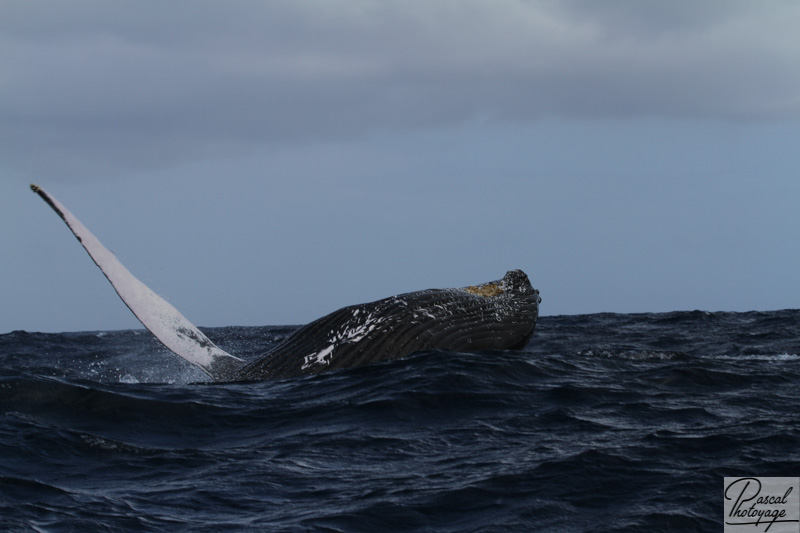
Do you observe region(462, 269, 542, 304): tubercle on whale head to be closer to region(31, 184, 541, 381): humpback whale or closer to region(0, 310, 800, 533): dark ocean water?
region(31, 184, 541, 381): humpback whale

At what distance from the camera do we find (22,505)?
662 centimetres

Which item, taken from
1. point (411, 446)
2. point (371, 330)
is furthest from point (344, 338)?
point (411, 446)

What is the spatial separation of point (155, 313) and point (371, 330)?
8.96ft

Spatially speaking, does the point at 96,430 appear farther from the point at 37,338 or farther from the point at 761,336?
the point at 37,338

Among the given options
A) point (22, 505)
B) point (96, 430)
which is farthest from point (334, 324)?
point (22, 505)

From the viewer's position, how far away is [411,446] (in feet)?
26.5

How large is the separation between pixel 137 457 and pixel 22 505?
4.68 ft

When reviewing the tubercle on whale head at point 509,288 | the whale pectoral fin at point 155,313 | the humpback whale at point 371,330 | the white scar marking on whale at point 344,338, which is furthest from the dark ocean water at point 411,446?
the tubercle on whale head at point 509,288
